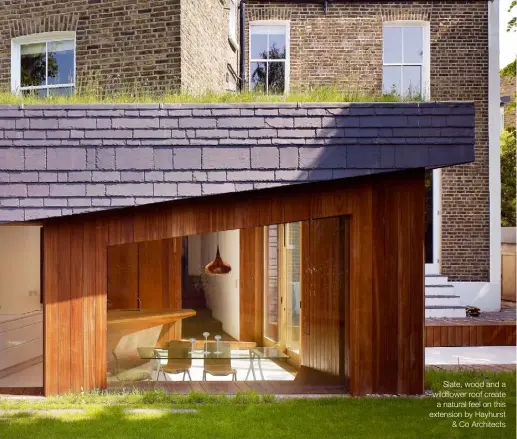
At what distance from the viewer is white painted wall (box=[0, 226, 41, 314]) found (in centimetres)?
1122

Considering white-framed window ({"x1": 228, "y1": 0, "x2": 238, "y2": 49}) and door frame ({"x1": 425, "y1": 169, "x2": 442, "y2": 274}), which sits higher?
white-framed window ({"x1": 228, "y1": 0, "x2": 238, "y2": 49})

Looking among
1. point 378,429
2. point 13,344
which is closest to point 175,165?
point 378,429

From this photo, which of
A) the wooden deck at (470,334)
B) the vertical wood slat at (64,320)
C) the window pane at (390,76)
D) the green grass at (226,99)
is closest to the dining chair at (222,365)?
the vertical wood slat at (64,320)

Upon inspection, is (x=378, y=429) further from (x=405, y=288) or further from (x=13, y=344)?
(x=13, y=344)

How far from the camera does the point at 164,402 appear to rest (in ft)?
26.8

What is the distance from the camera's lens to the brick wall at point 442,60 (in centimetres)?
1662

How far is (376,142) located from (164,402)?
4.10m

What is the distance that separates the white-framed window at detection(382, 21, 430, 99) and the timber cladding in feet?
29.4

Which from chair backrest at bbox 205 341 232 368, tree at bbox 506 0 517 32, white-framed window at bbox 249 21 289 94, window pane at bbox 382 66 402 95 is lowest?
chair backrest at bbox 205 341 232 368

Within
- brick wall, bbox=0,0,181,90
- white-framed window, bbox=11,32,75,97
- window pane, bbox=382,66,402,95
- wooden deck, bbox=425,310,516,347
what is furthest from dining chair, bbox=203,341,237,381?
window pane, bbox=382,66,402,95

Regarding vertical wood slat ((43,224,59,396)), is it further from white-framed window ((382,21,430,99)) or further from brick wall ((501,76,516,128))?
brick wall ((501,76,516,128))

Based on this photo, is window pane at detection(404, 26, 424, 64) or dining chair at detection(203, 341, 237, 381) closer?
dining chair at detection(203, 341, 237, 381)

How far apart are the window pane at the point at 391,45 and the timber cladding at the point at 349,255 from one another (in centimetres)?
921

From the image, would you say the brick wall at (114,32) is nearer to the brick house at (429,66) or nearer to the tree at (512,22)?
the brick house at (429,66)
